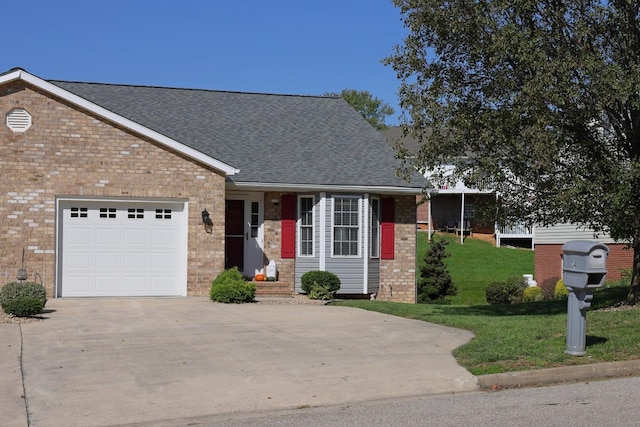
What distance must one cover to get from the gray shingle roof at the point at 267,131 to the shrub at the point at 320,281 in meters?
2.36

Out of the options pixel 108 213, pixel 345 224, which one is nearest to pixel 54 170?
pixel 108 213

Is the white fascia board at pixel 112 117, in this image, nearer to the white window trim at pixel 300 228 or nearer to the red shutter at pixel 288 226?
the red shutter at pixel 288 226

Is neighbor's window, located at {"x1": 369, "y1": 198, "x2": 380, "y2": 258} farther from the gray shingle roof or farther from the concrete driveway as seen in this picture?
the concrete driveway

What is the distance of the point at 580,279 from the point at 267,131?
1494 cm

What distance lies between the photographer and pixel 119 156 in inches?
731

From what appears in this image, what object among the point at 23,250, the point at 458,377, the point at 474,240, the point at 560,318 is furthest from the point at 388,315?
the point at 474,240

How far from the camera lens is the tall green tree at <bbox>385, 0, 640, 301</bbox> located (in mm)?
13422

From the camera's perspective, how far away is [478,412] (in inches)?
307

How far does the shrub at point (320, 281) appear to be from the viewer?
20.5 metres

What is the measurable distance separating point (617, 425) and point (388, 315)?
8.80 meters

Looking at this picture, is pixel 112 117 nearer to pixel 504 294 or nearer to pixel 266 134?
pixel 266 134

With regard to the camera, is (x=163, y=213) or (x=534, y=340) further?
(x=163, y=213)

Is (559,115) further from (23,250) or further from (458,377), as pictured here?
(23,250)

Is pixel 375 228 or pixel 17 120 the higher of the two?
pixel 17 120
